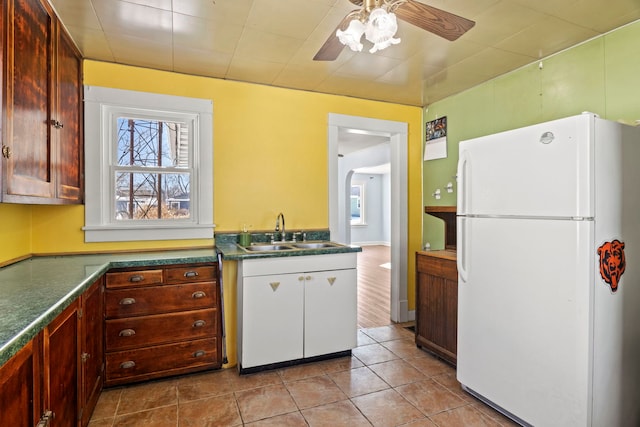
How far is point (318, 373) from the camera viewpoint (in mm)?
2705

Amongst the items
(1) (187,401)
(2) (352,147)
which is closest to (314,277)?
(1) (187,401)

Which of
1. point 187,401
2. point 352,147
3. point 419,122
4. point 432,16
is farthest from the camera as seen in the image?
point 352,147

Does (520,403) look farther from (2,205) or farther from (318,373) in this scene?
(2,205)

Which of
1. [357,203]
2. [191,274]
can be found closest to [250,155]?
[191,274]

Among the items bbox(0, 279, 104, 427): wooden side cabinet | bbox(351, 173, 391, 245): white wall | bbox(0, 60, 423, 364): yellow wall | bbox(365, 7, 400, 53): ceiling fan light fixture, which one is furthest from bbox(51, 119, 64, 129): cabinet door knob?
bbox(351, 173, 391, 245): white wall

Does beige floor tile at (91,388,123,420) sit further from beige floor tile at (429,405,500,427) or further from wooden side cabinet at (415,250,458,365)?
wooden side cabinet at (415,250,458,365)

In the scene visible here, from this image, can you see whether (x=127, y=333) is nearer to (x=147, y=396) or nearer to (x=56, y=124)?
(x=147, y=396)

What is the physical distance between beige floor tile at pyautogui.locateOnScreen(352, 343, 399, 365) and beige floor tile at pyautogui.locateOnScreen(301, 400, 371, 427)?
655mm

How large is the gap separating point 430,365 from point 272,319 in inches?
51.8

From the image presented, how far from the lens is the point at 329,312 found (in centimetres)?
289

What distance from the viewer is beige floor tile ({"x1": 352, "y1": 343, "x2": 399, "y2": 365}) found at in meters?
2.93

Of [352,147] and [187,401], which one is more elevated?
[352,147]

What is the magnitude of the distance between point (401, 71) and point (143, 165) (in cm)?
226

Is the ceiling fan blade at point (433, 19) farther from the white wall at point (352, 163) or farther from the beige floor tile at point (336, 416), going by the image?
the white wall at point (352, 163)
